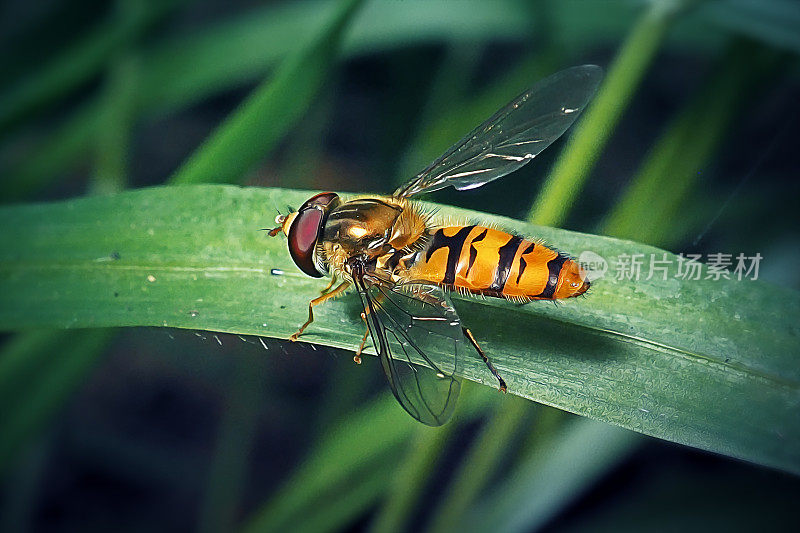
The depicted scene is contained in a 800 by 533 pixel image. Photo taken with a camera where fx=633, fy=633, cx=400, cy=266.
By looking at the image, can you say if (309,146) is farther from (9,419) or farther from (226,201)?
(9,419)

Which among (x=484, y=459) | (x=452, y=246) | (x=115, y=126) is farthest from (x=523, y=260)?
(x=115, y=126)

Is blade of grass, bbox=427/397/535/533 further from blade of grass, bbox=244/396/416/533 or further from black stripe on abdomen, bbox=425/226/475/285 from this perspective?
black stripe on abdomen, bbox=425/226/475/285

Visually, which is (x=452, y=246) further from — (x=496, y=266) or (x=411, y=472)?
(x=411, y=472)

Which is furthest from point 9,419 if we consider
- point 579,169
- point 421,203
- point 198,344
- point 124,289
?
point 579,169

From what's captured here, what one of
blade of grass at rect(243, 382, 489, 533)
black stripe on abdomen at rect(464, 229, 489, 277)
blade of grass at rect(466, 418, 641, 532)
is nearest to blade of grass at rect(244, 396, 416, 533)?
blade of grass at rect(243, 382, 489, 533)

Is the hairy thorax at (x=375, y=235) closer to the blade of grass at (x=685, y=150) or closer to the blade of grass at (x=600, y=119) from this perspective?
the blade of grass at (x=600, y=119)

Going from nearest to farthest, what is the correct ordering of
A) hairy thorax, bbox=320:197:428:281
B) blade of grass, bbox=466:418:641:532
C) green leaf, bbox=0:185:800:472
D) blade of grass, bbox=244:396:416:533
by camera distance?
green leaf, bbox=0:185:800:472 → hairy thorax, bbox=320:197:428:281 → blade of grass, bbox=466:418:641:532 → blade of grass, bbox=244:396:416:533

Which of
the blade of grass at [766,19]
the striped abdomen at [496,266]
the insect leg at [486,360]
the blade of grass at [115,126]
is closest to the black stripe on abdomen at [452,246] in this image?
the striped abdomen at [496,266]
